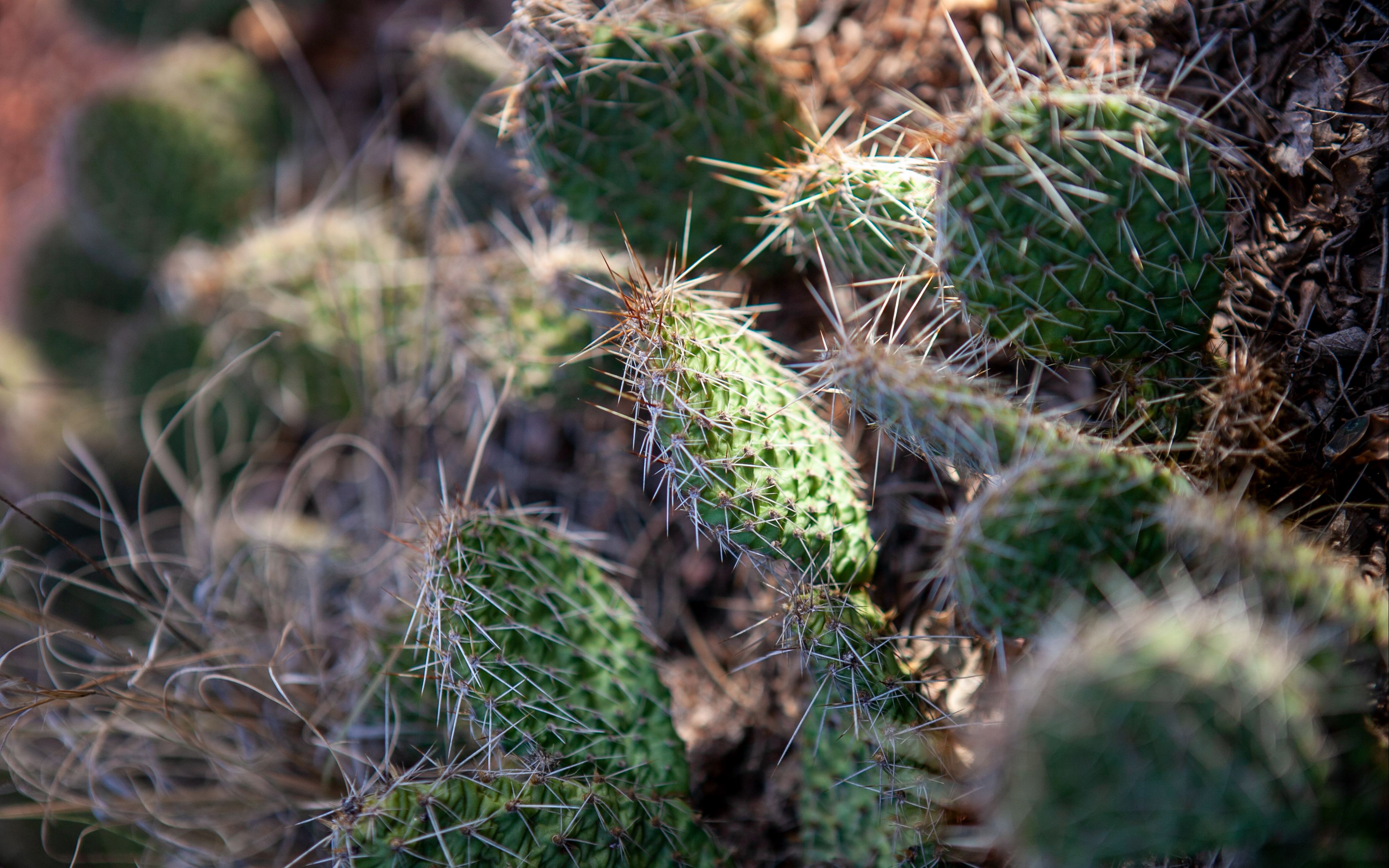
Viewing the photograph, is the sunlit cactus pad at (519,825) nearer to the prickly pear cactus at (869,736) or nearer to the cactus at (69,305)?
the prickly pear cactus at (869,736)

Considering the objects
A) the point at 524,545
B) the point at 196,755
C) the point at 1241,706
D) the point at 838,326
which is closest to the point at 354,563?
the point at 196,755

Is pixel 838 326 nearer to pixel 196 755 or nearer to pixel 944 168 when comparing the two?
pixel 944 168

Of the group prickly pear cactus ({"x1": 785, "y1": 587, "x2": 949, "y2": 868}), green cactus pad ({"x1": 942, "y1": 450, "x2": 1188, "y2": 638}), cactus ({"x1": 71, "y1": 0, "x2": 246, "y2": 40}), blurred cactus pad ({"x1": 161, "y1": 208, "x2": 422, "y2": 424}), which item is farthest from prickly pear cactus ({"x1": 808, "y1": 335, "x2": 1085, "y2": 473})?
cactus ({"x1": 71, "y1": 0, "x2": 246, "y2": 40})

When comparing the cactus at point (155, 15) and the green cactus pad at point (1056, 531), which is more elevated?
the cactus at point (155, 15)

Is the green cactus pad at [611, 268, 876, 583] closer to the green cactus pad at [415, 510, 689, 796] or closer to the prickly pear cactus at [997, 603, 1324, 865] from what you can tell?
the green cactus pad at [415, 510, 689, 796]

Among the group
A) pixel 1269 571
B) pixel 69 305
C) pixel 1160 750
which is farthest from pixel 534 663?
pixel 69 305

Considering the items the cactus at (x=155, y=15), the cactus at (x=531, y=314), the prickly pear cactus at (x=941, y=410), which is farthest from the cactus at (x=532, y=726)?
the cactus at (x=155, y=15)
